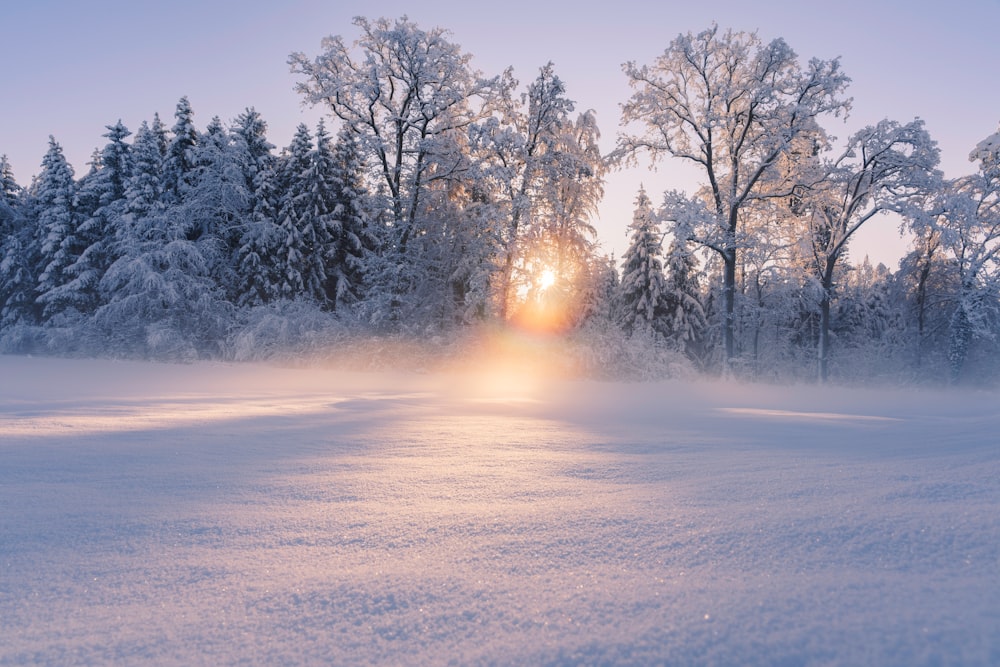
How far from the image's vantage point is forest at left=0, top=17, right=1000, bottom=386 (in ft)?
49.9

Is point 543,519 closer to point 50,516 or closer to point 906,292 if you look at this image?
point 50,516

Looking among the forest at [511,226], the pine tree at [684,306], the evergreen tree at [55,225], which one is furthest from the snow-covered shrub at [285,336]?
the pine tree at [684,306]

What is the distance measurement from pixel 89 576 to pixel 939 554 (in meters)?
2.46

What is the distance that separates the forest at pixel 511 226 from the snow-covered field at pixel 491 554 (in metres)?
11.7

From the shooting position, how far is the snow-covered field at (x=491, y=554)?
3.69 ft

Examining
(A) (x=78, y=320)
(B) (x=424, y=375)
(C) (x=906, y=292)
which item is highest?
(C) (x=906, y=292)

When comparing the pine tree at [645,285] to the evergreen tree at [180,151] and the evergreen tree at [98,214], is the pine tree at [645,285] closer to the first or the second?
the evergreen tree at [180,151]

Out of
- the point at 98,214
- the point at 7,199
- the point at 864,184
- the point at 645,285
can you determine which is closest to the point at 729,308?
the point at 864,184

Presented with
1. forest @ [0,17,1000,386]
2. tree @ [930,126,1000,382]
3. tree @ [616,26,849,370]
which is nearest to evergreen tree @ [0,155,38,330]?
forest @ [0,17,1000,386]

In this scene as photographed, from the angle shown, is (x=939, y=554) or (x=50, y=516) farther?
(x=50, y=516)

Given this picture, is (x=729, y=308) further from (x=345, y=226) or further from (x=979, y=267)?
(x=345, y=226)

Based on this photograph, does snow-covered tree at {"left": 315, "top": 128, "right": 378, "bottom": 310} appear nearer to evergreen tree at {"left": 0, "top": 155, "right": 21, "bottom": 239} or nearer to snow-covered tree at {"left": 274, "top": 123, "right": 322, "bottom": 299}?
snow-covered tree at {"left": 274, "top": 123, "right": 322, "bottom": 299}

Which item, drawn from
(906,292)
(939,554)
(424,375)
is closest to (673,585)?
(939,554)

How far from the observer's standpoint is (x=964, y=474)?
99.6 inches
